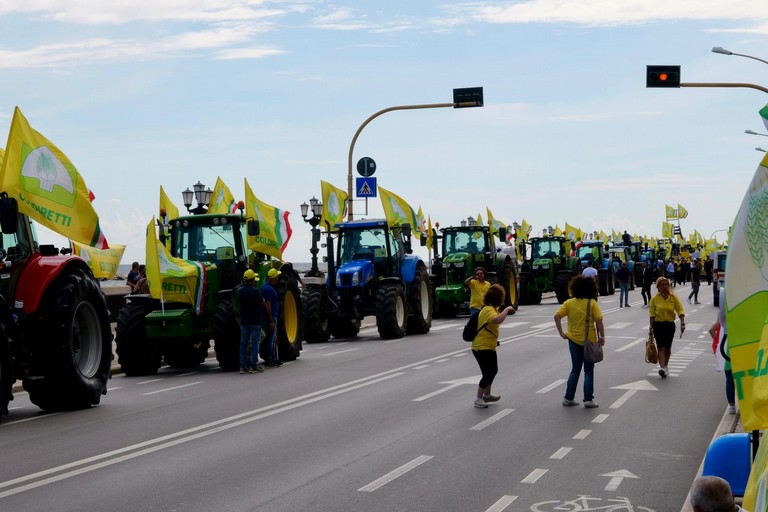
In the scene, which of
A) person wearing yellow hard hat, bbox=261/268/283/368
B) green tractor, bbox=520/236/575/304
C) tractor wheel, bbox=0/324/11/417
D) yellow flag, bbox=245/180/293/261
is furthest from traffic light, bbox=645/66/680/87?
tractor wheel, bbox=0/324/11/417

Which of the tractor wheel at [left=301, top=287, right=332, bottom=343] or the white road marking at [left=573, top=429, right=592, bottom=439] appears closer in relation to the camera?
the white road marking at [left=573, top=429, right=592, bottom=439]

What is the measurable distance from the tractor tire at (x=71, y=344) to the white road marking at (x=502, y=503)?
22.3 ft

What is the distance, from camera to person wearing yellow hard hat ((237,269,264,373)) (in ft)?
57.4

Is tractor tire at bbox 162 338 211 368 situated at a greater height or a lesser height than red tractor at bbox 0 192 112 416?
lesser

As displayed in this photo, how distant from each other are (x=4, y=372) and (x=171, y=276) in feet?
19.7

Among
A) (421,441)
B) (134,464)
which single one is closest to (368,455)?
(421,441)

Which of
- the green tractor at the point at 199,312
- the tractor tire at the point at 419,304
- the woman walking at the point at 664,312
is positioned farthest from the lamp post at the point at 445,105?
the woman walking at the point at 664,312

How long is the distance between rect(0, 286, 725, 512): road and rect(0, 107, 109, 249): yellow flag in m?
2.36

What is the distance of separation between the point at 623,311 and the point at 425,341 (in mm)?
13582

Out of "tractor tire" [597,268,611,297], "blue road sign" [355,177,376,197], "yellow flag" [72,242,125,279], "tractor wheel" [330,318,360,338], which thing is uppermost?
"blue road sign" [355,177,376,197]

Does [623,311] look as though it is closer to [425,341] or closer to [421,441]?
[425,341]

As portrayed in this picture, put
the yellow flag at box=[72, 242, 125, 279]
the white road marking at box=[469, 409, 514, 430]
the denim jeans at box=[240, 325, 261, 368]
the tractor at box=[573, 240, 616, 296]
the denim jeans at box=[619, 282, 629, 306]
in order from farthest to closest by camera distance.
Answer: the tractor at box=[573, 240, 616, 296] → the denim jeans at box=[619, 282, 629, 306] → the yellow flag at box=[72, 242, 125, 279] → the denim jeans at box=[240, 325, 261, 368] → the white road marking at box=[469, 409, 514, 430]

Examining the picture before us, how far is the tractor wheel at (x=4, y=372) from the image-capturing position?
12.0m

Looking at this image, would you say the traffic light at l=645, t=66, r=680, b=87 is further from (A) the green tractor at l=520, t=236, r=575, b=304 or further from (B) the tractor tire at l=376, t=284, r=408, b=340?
(A) the green tractor at l=520, t=236, r=575, b=304
